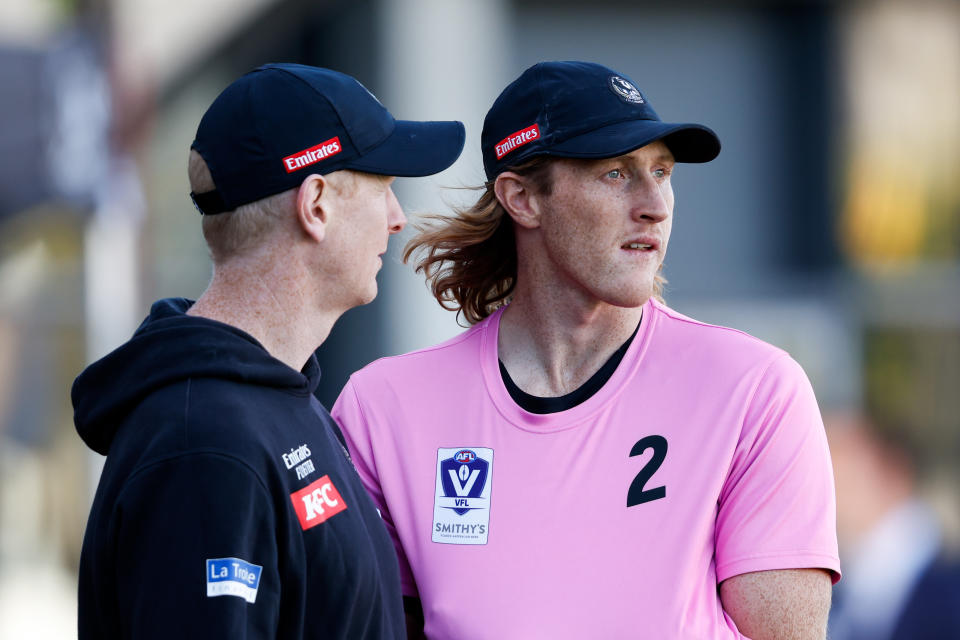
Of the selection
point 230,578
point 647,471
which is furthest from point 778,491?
point 230,578

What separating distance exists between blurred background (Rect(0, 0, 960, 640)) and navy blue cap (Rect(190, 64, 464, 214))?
4.17m

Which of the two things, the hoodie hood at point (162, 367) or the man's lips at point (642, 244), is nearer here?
the hoodie hood at point (162, 367)

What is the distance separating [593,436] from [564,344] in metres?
0.26

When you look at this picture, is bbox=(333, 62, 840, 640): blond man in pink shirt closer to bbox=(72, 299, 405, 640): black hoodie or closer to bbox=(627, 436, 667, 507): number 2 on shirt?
bbox=(627, 436, 667, 507): number 2 on shirt

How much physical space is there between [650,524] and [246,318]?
2.87ft

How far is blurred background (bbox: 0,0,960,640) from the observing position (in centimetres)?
657

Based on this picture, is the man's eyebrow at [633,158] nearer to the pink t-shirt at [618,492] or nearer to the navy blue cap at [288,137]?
the pink t-shirt at [618,492]

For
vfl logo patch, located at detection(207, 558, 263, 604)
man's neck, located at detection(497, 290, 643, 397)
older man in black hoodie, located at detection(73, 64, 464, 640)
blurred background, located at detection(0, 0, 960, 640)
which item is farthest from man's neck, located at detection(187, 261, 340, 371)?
blurred background, located at detection(0, 0, 960, 640)

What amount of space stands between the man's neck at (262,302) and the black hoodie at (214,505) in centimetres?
5

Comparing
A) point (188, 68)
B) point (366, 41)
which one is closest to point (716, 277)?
point (366, 41)

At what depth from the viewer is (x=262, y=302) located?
2.02 m

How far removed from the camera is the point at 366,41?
741 cm

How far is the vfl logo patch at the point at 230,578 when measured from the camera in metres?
1.70

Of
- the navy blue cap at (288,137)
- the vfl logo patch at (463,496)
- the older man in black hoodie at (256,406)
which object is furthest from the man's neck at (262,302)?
the vfl logo patch at (463,496)
